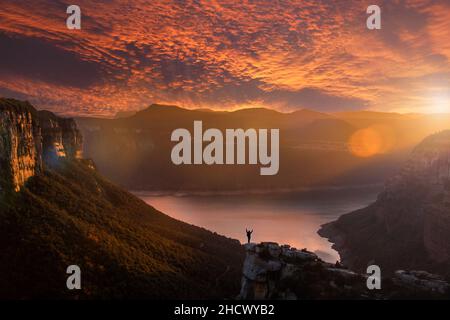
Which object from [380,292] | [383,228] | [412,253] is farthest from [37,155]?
[383,228]

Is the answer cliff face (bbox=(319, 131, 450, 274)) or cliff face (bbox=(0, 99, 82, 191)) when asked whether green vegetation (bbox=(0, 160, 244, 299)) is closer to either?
cliff face (bbox=(0, 99, 82, 191))

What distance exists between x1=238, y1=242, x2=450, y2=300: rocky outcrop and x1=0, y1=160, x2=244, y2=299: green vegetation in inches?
299

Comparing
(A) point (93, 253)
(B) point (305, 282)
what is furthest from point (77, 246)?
(B) point (305, 282)

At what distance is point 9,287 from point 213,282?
29620mm

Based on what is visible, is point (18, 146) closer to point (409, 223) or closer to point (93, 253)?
point (93, 253)

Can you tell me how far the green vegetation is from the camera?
158 feet

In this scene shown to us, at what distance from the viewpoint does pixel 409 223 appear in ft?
386

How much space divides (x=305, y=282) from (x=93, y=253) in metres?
29.5

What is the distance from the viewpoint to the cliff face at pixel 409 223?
94500 millimetres

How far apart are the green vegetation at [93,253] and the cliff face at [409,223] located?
4480 centimetres

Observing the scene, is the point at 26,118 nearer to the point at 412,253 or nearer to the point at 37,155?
the point at 37,155

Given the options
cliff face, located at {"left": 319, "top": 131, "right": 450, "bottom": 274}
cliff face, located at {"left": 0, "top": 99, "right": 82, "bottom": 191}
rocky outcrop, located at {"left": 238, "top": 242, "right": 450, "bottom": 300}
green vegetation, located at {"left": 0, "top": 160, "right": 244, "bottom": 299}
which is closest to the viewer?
green vegetation, located at {"left": 0, "top": 160, "right": 244, "bottom": 299}

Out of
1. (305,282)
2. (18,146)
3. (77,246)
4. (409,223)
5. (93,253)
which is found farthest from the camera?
(409,223)

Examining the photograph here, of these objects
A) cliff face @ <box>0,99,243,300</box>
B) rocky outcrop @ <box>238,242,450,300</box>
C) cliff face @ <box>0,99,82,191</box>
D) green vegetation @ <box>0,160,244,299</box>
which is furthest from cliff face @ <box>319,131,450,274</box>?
cliff face @ <box>0,99,82,191</box>
